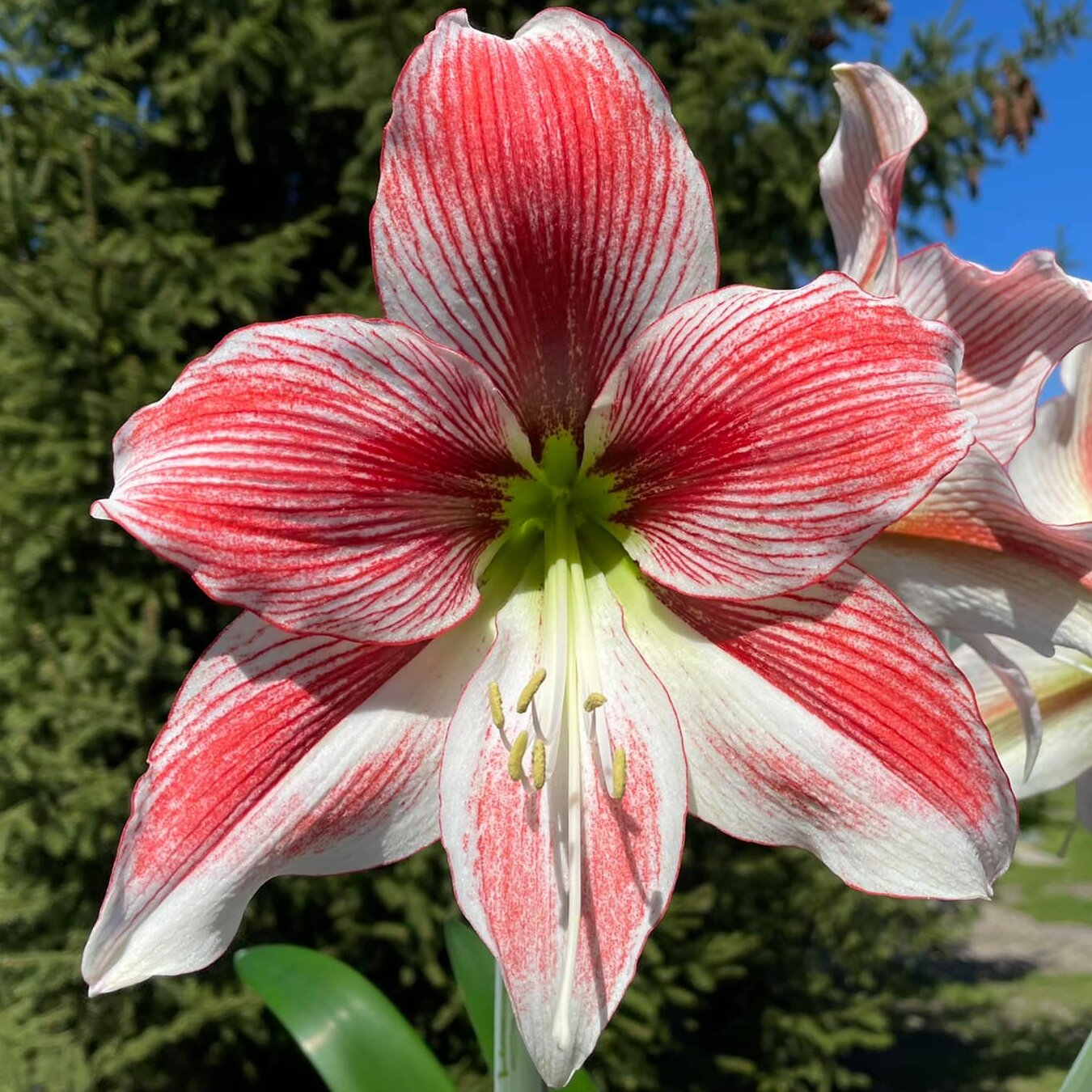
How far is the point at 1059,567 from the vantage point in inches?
18.8

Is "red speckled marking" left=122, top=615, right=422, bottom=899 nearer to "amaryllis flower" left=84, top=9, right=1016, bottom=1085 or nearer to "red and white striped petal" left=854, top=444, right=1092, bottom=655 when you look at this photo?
"amaryllis flower" left=84, top=9, right=1016, bottom=1085

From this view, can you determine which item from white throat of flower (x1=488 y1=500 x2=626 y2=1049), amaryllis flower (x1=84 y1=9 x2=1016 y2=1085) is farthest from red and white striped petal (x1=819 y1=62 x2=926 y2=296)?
white throat of flower (x1=488 y1=500 x2=626 y2=1049)

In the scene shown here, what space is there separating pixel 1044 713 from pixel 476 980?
50 cm

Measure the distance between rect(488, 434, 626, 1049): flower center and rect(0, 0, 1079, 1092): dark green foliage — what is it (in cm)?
189

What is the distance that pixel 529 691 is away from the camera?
50 cm

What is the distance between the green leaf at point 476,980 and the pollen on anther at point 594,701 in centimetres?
34

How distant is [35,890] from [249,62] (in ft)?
6.92

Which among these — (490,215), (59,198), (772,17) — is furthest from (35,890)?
(772,17)

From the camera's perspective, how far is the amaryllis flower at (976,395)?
48 centimetres

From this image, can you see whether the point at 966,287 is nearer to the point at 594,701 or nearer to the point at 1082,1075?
the point at 594,701

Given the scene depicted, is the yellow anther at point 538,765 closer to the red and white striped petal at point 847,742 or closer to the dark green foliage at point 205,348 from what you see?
the red and white striped petal at point 847,742

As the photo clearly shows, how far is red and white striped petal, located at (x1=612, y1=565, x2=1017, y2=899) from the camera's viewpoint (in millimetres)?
455

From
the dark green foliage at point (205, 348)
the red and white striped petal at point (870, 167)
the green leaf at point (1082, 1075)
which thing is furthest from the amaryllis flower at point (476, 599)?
the dark green foliage at point (205, 348)

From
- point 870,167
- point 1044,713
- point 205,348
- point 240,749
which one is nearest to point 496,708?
point 240,749
